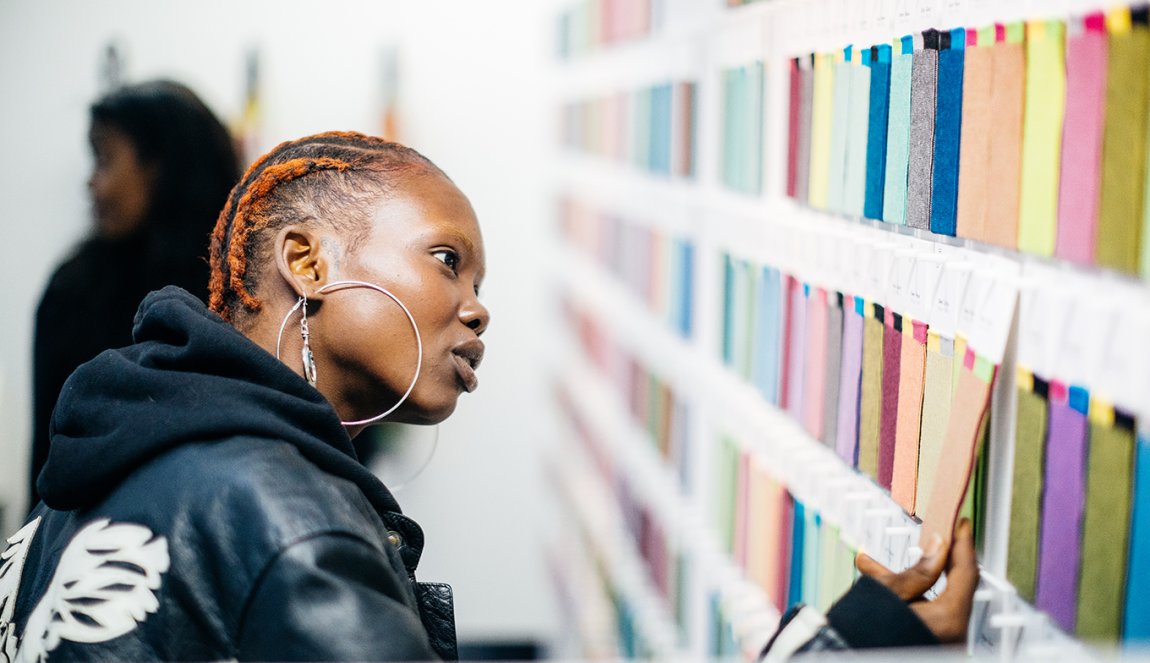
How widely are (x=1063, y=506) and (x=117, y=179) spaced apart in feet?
6.42

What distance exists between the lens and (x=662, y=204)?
3.01 m

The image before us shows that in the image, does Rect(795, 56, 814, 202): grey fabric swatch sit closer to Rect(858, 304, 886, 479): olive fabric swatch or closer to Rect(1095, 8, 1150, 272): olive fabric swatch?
Rect(858, 304, 886, 479): olive fabric swatch

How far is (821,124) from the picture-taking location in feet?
5.86

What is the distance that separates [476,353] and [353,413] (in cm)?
14

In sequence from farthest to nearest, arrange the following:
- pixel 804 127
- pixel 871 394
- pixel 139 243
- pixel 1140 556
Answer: pixel 139 243
pixel 804 127
pixel 871 394
pixel 1140 556

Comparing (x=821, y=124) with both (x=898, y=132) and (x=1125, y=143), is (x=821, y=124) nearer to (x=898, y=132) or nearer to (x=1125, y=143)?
(x=898, y=132)

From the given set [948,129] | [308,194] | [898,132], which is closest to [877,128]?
[898,132]

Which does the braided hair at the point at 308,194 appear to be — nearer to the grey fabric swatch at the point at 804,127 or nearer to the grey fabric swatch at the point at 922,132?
the grey fabric swatch at the point at 922,132

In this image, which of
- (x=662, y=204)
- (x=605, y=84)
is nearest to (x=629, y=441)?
(x=662, y=204)

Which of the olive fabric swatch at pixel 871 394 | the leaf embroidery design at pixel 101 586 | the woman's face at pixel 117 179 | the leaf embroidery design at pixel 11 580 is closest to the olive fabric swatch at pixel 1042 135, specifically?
the olive fabric swatch at pixel 871 394

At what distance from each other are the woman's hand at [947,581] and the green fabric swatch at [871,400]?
38 centimetres

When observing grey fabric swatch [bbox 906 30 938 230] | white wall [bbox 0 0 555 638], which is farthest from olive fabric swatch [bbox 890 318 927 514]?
white wall [bbox 0 0 555 638]

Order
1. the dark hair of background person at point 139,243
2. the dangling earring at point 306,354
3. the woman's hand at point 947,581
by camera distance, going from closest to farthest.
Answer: the woman's hand at point 947,581 < the dangling earring at point 306,354 < the dark hair of background person at point 139,243

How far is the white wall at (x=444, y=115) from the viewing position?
3654mm
